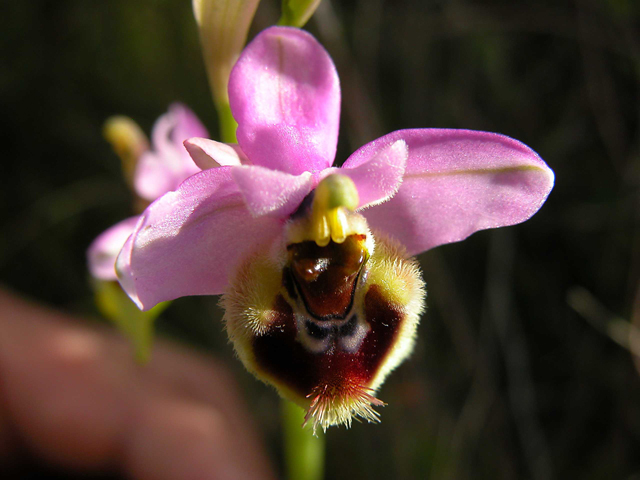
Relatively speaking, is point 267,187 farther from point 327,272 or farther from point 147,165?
point 147,165

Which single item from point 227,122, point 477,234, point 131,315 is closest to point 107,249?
point 131,315

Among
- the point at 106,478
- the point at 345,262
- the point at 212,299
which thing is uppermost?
the point at 345,262

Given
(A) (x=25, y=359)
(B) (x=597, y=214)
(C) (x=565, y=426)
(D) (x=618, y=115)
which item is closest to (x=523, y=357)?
(C) (x=565, y=426)

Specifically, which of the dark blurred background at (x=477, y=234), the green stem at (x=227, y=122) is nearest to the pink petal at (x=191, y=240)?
the green stem at (x=227, y=122)

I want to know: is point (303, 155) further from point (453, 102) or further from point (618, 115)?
point (618, 115)

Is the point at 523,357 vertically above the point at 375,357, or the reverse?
the point at 375,357

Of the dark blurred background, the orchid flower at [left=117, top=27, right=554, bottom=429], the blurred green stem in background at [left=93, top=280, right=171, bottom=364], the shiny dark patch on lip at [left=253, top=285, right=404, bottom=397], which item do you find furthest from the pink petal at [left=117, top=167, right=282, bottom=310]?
the dark blurred background
